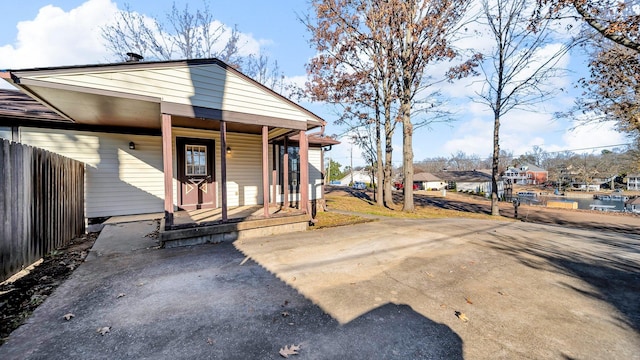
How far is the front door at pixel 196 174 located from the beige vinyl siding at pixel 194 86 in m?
2.81

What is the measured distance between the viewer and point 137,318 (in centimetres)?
255

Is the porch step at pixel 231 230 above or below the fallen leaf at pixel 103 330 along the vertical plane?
above

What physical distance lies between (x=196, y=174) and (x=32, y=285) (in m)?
4.90

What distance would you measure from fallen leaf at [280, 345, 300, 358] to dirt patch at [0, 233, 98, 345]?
96.2 inches

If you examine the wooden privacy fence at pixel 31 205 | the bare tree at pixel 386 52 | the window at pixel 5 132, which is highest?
the bare tree at pixel 386 52

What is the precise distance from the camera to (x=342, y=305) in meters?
2.82

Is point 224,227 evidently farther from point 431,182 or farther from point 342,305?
point 431,182

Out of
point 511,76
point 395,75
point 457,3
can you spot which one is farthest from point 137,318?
point 511,76

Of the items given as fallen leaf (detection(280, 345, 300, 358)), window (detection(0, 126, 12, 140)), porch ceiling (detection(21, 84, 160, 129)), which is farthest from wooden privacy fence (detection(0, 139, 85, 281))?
fallen leaf (detection(280, 345, 300, 358))

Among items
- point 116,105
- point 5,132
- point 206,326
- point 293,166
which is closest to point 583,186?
point 293,166

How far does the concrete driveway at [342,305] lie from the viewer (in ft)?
6.97

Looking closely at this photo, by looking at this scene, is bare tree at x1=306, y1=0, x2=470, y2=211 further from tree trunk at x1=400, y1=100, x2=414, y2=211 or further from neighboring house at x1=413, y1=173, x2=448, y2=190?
neighboring house at x1=413, y1=173, x2=448, y2=190

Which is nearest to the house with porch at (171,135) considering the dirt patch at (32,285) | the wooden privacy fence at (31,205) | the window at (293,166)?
the window at (293,166)

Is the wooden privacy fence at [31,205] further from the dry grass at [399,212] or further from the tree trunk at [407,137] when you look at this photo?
the tree trunk at [407,137]
